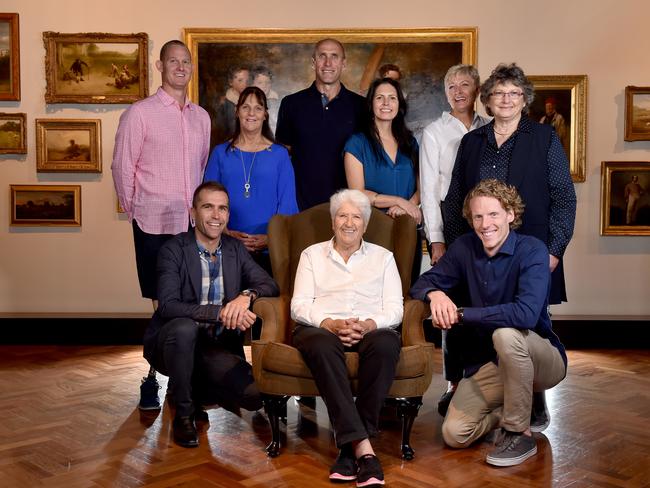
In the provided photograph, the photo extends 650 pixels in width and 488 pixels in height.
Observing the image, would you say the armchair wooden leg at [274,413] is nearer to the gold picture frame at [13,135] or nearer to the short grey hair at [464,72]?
the short grey hair at [464,72]

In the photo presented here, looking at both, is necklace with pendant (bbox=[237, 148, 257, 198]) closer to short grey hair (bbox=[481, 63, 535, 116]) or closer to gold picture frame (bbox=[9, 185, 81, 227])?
short grey hair (bbox=[481, 63, 535, 116])

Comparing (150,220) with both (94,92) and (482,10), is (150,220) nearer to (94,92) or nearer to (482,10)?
(94,92)

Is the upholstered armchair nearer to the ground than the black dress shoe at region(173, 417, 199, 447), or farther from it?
farther from it

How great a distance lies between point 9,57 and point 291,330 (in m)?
4.45

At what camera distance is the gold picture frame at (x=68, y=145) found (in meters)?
6.99

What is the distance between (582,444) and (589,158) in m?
3.74

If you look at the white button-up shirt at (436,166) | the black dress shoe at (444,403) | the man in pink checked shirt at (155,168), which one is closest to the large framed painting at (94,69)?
the man in pink checked shirt at (155,168)

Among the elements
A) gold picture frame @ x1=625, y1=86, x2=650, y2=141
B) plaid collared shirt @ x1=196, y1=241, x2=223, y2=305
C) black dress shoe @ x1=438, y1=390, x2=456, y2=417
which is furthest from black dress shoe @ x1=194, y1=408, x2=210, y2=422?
gold picture frame @ x1=625, y1=86, x2=650, y2=141

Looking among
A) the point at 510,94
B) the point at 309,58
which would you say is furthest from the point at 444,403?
the point at 309,58

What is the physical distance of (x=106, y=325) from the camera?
22.1ft

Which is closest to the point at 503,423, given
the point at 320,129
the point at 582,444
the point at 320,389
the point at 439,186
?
the point at 582,444

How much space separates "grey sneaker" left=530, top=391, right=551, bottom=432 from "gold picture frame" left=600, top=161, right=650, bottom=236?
129 inches

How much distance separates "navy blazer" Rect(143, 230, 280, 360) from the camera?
3.93 meters

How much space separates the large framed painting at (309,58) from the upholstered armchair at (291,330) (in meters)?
2.90
